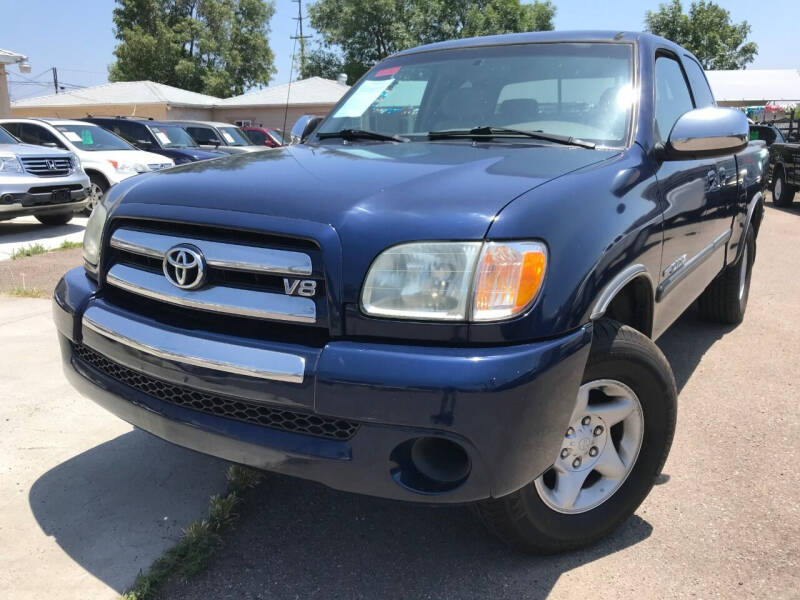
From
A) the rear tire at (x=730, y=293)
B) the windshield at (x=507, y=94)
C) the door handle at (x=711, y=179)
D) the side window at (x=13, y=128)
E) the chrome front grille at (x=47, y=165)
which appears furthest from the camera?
the side window at (x=13, y=128)

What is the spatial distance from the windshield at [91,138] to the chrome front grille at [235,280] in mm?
10337

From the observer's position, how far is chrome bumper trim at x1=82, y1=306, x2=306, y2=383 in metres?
1.86

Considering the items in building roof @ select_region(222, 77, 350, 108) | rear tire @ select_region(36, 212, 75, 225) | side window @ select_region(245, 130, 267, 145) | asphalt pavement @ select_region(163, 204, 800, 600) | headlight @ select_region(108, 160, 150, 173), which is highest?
building roof @ select_region(222, 77, 350, 108)

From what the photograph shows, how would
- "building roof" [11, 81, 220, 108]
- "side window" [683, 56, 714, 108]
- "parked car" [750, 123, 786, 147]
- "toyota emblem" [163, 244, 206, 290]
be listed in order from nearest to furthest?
"toyota emblem" [163, 244, 206, 290], "side window" [683, 56, 714, 108], "parked car" [750, 123, 786, 147], "building roof" [11, 81, 220, 108]

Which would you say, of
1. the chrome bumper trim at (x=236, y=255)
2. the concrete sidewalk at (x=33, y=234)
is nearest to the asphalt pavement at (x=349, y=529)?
the chrome bumper trim at (x=236, y=255)

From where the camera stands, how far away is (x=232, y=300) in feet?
6.59

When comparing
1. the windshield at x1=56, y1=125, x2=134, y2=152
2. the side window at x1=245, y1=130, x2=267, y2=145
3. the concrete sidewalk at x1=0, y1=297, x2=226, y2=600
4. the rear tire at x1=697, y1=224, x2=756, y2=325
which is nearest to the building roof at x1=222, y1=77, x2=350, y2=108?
the side window at x1=245, y1=130, x2=267, y2=145

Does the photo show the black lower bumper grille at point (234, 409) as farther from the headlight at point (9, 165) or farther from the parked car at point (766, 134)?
the headlight at point (9, 165)

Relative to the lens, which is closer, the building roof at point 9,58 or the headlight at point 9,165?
the headlight at point 9,165

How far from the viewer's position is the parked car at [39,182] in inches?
352

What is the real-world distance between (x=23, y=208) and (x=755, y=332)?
28.6 ft

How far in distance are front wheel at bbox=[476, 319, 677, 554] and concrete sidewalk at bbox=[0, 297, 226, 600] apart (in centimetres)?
120

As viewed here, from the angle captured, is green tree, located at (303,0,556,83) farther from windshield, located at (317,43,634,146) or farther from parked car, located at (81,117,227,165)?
windshield, located at (317,43,634,146)

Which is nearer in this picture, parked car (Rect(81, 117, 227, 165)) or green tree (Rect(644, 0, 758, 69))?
parked car (Rect(81, 117, 227, 165))
